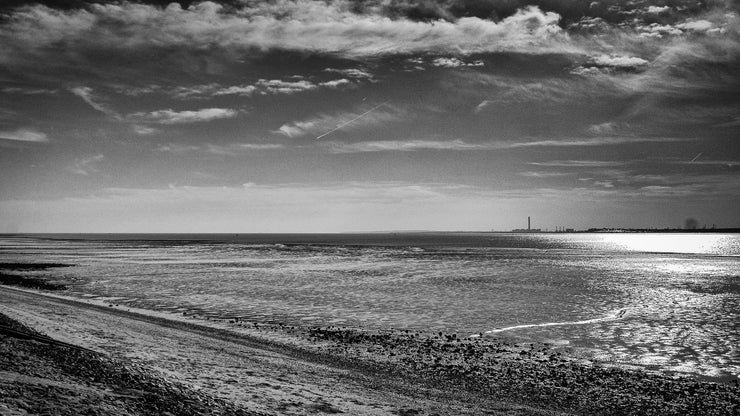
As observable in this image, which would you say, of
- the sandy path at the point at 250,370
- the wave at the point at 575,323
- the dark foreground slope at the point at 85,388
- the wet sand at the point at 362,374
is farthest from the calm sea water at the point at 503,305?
the dark foreground slope at the point at 85,388

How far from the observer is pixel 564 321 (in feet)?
85.6

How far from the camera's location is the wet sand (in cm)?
1136

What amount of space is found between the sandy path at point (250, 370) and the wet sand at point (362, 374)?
32 millimetres

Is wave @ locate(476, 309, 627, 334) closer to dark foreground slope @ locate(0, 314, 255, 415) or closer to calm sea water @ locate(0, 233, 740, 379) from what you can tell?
calm sea water @ locate(0, 233, 740, 379)

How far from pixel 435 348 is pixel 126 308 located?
19616 mm

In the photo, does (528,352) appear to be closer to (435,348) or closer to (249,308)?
(435,348)

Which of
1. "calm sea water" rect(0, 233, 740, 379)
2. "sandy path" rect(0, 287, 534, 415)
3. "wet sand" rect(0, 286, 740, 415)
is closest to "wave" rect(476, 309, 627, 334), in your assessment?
"calm sea water" rect(0, 233, 740, 379)

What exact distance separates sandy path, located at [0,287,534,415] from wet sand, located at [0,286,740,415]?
0.10 ft

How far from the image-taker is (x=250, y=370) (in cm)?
1416

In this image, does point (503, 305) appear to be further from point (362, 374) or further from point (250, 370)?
point (250, 370)

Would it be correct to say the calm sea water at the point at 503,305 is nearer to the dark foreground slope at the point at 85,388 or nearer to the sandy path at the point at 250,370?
the sandy path at the point at 250,370

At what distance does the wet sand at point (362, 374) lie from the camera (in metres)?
11.4

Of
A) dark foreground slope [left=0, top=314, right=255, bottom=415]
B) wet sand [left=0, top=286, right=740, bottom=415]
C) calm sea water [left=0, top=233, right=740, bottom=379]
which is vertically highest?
dark foreground slope [left=0, top=314, right=255, bottom=415]

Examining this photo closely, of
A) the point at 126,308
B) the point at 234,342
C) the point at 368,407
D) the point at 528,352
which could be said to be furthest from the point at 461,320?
the point at 126,308
